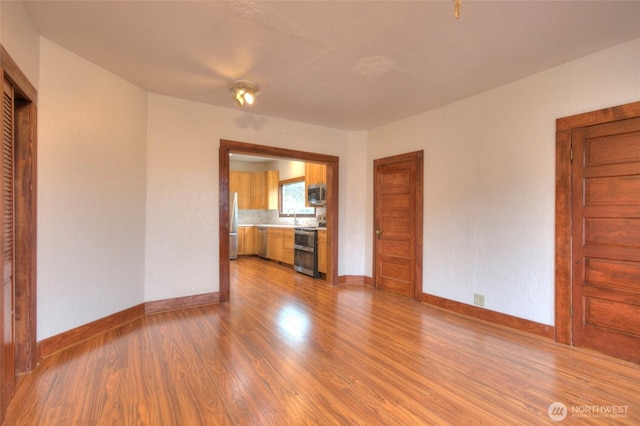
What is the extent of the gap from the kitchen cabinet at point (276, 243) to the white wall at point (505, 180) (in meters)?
3.44

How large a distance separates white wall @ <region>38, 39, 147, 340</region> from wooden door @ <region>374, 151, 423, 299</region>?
326 centimetres

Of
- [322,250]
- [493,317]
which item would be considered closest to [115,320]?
[322,250]

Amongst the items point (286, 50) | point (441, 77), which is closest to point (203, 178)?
point (286, 50)

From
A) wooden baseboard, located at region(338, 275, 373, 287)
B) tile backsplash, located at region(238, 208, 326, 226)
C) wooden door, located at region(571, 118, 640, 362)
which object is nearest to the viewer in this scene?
wooden door, located at region(571, 118, 640, 362)

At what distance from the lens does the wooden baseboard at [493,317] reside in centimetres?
290

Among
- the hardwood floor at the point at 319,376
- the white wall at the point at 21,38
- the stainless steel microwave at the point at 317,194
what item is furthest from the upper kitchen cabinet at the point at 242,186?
the white wall at the point at 21,38

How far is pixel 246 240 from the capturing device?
25.6ft

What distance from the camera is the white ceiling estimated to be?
2.06m

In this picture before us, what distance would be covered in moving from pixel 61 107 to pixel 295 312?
2.99 metres

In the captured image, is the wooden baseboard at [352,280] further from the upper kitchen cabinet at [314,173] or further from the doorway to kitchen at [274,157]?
the upper kitchen cabinet at [314,173]

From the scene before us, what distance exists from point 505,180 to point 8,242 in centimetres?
425

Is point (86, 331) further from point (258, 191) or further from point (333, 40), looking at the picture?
point (258, 191)

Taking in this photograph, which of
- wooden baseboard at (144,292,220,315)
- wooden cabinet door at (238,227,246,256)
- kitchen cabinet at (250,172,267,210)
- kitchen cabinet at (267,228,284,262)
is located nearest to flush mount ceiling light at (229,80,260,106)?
wooden baseboard at (144,292,220,315)

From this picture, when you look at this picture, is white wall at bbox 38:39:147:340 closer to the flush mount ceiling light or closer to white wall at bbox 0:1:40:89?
white wall at bbox 0:1:40:89
